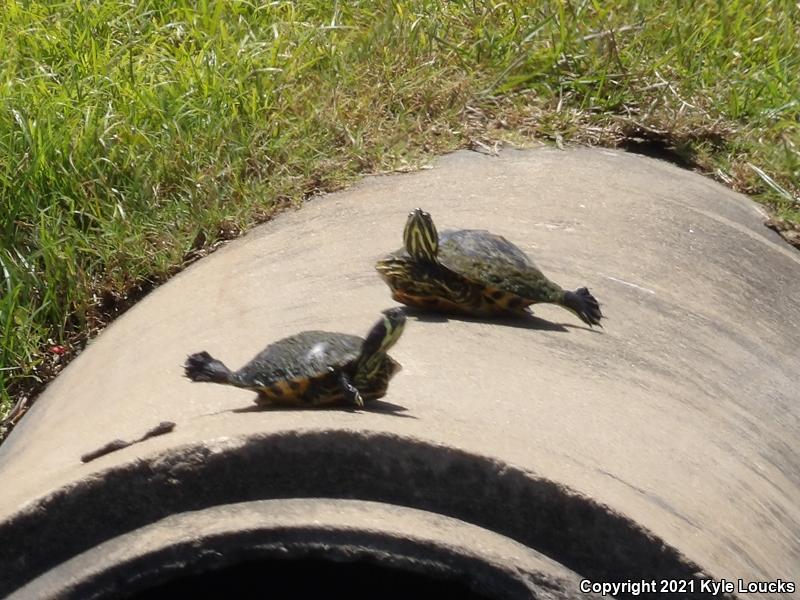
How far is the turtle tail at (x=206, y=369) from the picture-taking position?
2619mm

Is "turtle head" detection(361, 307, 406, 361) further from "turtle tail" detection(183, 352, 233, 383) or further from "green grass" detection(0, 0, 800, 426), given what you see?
"green grass" detection(0, 0, 800, 426)

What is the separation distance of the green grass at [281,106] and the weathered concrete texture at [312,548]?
7.34 ft

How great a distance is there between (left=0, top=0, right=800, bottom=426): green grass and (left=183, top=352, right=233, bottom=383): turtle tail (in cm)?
192

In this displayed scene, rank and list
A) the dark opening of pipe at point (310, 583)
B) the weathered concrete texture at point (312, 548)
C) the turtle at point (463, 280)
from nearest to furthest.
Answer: the weathered concrete texture at point (312, 548), the dark opening of pipe at point (310, 583), the turtle at point (463, 280)

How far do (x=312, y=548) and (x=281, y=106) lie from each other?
3042 mm

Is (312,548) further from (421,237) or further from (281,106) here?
(281,106)

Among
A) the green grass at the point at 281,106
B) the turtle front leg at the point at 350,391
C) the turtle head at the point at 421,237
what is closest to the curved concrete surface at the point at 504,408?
the turtle front leg at the point at 350,391

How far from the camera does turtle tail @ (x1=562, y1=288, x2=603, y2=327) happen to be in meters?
3.06

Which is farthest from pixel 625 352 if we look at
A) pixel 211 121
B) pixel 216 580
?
pixel 211 121

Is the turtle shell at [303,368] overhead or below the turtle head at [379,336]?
below

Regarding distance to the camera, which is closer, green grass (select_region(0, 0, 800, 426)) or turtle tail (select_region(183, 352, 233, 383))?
turtle tail (select_region(183, 352, 233, 383))

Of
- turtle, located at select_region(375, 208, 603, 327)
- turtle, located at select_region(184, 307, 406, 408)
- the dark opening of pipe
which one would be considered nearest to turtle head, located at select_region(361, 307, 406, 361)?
turtle, located at select_region(184, 307, 406, 408)

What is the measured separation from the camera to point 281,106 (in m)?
5.09

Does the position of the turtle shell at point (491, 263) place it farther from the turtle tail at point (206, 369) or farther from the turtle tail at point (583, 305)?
the turtle tail at point (206, 369)
